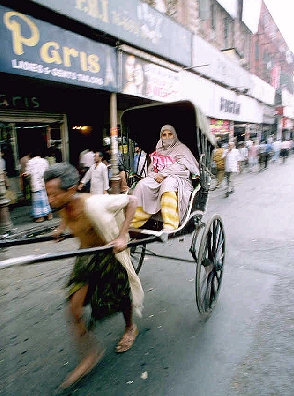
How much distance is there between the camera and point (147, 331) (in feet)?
9.21

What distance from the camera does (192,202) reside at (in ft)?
11.1

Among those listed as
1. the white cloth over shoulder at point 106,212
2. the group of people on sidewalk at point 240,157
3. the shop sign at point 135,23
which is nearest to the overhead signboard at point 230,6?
the shop sign at point 135,23

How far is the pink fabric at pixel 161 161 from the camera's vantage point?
3686 millimetres

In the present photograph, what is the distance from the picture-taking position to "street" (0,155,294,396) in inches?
85.3

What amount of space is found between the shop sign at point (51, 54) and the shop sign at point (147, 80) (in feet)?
1.91

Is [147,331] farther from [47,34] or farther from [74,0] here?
[74,0]

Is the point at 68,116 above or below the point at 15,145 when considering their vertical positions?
above

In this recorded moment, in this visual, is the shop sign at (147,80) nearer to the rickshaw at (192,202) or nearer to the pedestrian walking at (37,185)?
the pedestrian walking at (37,185)

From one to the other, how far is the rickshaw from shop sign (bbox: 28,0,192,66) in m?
3.65

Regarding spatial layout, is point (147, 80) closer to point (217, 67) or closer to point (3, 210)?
point (3, 210)

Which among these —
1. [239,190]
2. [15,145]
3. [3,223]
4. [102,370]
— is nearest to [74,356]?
[102,370]

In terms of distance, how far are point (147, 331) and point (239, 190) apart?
893 cm

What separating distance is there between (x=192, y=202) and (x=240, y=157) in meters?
8.24

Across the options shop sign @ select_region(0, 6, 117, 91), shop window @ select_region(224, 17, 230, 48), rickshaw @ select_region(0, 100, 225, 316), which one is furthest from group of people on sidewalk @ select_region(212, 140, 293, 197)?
shop window @ select_region(224, 17, 230, 48)
